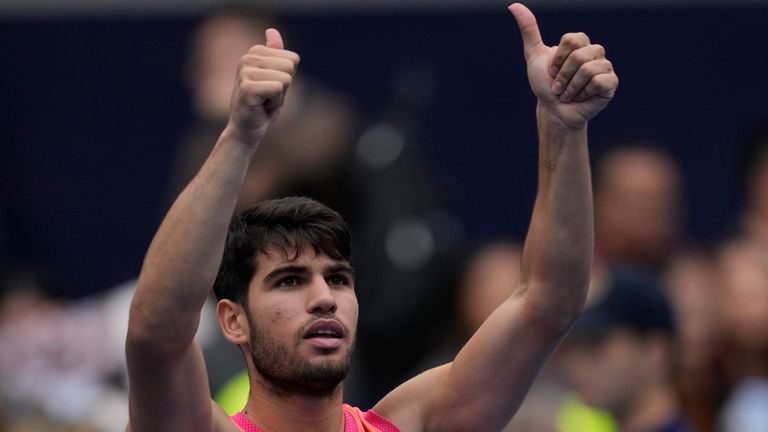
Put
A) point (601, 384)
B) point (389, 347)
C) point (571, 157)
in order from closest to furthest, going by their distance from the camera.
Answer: point (571, 157) → point (601, 384) → point (389, 347)

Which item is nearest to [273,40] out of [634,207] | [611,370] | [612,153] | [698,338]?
[611,370]

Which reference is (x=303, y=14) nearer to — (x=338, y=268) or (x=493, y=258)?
(x=493, y=258)

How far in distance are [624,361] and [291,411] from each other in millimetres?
2731

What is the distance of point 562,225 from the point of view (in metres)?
4.67

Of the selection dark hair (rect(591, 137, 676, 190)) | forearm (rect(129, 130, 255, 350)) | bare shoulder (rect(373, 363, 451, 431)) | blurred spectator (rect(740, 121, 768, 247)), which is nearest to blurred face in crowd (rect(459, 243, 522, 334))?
dark hair (rect(591, 137, 676, 190))

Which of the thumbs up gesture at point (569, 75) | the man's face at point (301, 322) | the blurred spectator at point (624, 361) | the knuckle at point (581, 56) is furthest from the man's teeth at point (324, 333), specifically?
the blurred spectator at point (624, 361)

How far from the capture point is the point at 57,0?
10695mm

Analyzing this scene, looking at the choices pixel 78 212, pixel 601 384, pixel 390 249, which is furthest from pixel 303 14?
pixel 601 384

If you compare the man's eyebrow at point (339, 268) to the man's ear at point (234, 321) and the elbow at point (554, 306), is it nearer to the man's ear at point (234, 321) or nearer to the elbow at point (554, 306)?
the man's ear at point (234, 321)

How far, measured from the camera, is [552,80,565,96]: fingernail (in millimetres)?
4637

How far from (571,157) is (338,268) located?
65 cm

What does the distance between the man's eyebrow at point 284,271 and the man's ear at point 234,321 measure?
0.40 ft

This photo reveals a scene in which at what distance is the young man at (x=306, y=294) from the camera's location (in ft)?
13.9

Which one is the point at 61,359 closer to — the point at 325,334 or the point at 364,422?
the point at 364,422
